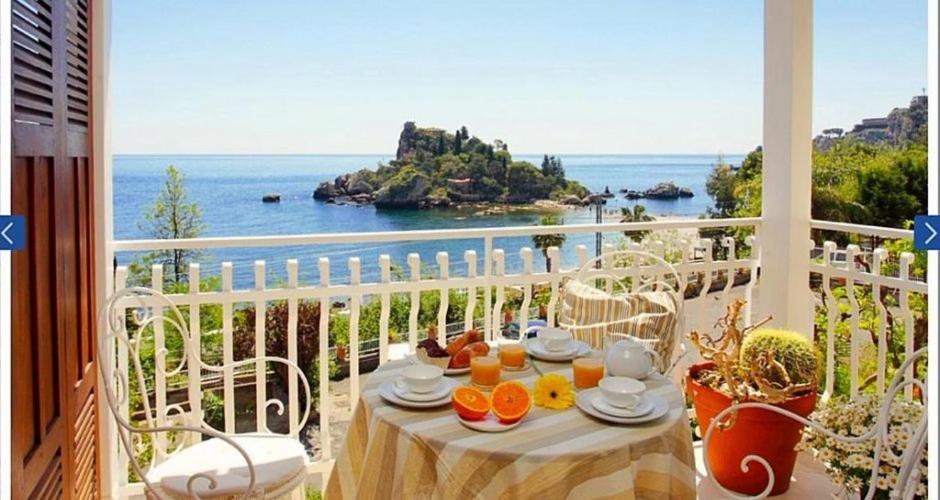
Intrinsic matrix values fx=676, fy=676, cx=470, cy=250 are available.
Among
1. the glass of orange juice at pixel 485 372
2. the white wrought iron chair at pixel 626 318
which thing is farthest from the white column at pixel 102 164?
the white wrought iron chair at pixel 626 318

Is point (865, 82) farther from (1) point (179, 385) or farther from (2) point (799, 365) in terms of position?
(1) point (179, 385)

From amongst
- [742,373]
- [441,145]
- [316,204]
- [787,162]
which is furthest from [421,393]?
[441,145]

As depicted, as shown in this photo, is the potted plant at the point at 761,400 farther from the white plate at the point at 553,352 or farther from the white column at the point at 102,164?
the white column at the point at 102,164

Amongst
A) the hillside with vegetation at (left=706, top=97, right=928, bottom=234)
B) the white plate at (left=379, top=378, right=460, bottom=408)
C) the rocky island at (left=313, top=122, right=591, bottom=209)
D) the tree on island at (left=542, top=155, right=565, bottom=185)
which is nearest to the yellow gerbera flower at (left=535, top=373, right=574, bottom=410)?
the white plate at (left=379, top=378, right=460, bottom=408)

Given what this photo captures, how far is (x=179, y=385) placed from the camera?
7324 mm

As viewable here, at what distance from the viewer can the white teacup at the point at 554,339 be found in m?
2.17

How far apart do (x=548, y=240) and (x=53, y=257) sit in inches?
370

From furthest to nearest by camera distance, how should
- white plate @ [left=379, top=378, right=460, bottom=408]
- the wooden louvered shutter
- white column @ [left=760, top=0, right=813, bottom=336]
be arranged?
white column @ [left=760, top=0, right=813, bottom=336]
white plate @ [left=379, top=378, right=460, bottom=408]
the wooden louvered shutter

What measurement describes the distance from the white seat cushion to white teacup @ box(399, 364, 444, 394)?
56 cm

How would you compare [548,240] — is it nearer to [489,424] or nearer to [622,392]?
[622,392]

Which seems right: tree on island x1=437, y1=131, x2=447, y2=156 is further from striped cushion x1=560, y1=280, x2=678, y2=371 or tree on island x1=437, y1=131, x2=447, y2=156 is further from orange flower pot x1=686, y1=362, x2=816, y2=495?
orange flower pot x1=686, y1=362, x2=816, y2=495

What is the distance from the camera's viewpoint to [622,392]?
1651 mm

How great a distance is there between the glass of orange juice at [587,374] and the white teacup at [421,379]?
39cm

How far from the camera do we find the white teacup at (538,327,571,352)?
7.13 feet
